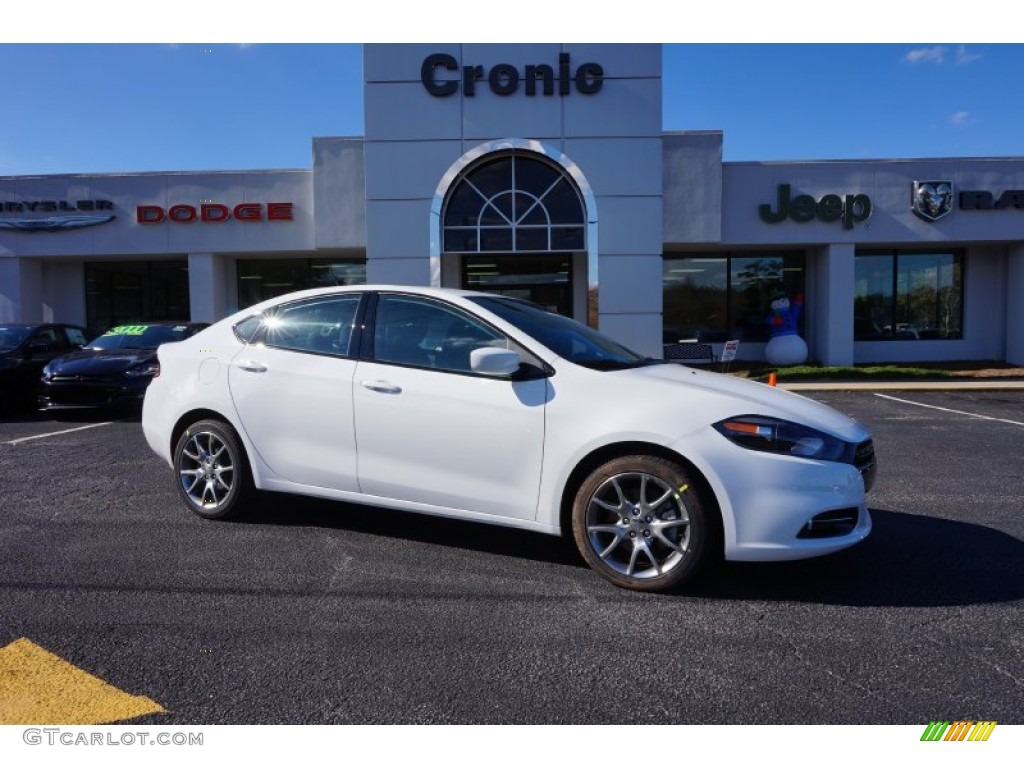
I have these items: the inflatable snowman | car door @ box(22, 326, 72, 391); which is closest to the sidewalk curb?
the inflatable snowman

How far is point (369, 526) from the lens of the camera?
4.93 metres

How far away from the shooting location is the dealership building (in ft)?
50.4

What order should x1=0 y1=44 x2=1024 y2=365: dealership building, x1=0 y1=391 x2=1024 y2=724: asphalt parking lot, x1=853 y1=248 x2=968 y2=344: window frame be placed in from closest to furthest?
1. x1=0 y1=391 x2=1024 y2=724: asphalt parking lot
2. x1=0 y1=44 x2=1024 y2=365: dealership building
3. x1=853 y1=248 x2=968 y2=344: window frame

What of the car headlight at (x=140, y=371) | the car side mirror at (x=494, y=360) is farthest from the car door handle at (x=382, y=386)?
the car headlight at (x=140, y=371)

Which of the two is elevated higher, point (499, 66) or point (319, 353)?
point (499, 66)

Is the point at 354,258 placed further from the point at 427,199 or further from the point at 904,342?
the point at 904,342

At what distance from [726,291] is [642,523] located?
17.2 m

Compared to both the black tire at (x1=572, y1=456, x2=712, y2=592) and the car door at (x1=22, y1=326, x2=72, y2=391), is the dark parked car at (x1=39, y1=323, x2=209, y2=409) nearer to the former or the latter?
the car door at (x1=22, y1=326, x2=72, y2=391)

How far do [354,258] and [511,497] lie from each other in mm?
16949

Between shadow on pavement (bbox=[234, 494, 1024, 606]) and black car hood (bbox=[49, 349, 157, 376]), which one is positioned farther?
black car hood (bbox=[49, 349, 157, 376])

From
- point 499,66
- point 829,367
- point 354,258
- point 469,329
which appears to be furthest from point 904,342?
point 469,329

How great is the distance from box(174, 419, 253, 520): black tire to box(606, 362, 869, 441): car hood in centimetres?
261

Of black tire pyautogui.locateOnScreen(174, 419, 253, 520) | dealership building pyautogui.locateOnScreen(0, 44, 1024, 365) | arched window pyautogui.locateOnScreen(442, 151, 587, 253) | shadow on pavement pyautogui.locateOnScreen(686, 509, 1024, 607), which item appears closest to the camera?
shadow on pavement pyautogui.locateOnScreen(686, 509, 1024, 607)

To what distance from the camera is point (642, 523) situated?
12.1 feet
